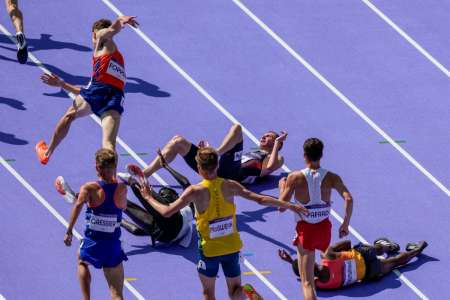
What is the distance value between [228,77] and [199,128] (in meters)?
1.40

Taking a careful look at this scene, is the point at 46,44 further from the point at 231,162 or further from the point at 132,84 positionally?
the point at 231,162

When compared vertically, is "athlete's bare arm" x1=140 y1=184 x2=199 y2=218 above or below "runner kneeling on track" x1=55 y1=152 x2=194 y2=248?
above

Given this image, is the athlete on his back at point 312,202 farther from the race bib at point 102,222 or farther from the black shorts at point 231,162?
the black shorts at point 231,162

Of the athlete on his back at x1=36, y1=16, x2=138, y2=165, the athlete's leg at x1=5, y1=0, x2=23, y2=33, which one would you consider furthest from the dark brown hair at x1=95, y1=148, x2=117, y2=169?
the athlete's leg at x1=5, y1=0, x2=23, y2=33

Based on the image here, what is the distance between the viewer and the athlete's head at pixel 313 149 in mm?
11242

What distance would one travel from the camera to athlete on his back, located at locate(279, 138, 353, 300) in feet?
37.1

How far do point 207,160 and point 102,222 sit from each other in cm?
112

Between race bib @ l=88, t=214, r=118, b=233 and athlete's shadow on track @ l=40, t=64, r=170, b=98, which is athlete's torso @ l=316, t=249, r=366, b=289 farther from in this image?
athlete's shadow on track @ l=40, t=64, r=170, b=98

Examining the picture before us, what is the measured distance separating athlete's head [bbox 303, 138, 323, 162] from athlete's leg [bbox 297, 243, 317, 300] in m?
0.91

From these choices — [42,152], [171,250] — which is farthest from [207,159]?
[42,152]

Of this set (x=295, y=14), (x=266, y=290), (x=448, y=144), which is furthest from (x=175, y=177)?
(x=295, y=14)

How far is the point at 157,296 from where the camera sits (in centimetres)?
1199

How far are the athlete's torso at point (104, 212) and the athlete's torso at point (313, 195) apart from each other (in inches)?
76.3

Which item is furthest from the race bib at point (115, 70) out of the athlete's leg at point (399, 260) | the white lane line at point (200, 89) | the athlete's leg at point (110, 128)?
the athlete's leg at point (399, 260)
